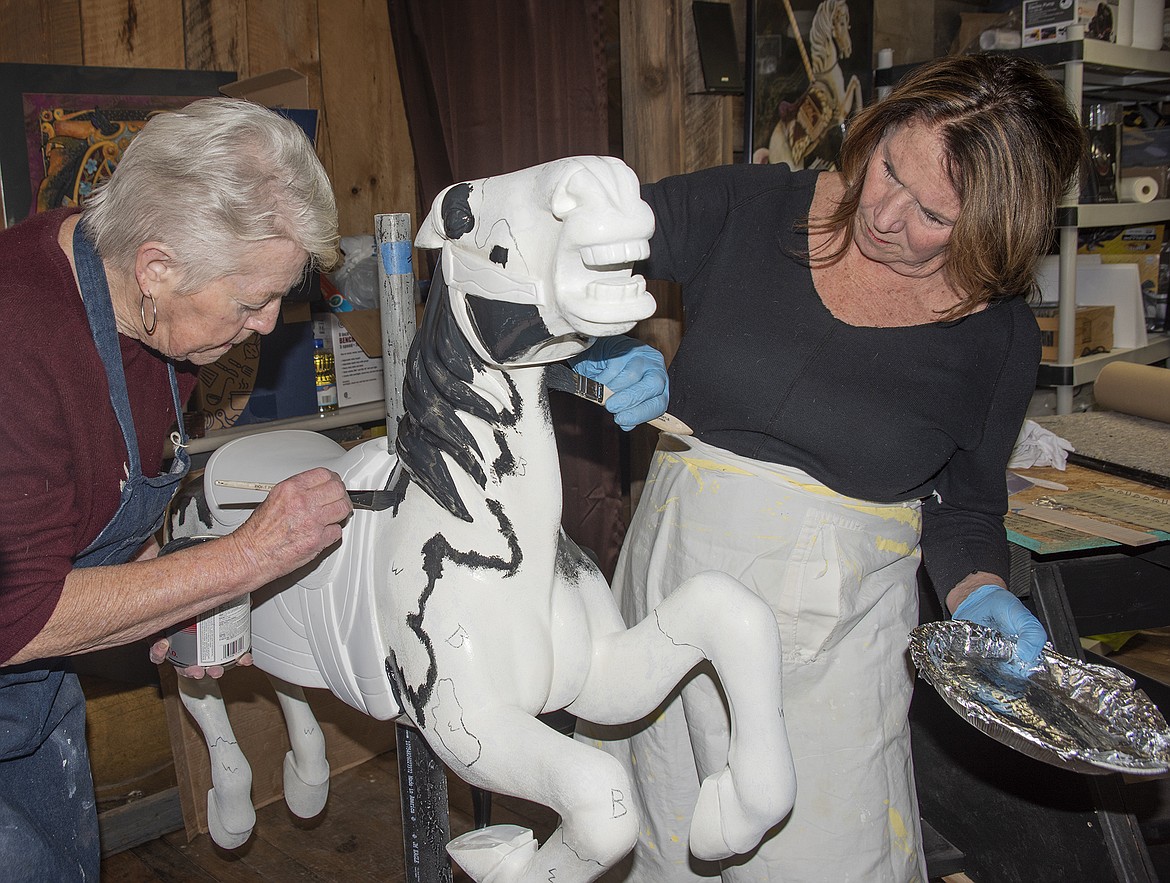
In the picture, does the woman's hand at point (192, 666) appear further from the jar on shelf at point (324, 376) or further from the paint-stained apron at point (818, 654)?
the jar on shelf at point (324, 376)

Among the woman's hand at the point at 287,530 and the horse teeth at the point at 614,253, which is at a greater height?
the horse teeth at the point at 614,253

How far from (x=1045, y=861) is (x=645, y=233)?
1.69 metres

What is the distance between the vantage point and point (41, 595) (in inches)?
39.4

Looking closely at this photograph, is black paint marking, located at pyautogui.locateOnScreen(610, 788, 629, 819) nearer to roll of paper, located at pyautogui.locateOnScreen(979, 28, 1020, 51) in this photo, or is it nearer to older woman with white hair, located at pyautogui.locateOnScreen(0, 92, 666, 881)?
older woman with white hair, located at pyautogui.locateOnScreen(0, 92, 666, 881)

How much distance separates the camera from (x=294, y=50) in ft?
7.86

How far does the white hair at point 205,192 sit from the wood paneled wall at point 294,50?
1.24 m

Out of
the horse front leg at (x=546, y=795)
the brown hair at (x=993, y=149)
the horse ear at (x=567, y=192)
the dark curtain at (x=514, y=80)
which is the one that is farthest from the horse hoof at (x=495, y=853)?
the dark curtain at (x=514, y=80)

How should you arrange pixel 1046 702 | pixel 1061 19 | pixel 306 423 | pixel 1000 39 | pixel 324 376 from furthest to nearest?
pixel 1000 39
pixel 1061 19
pixel 324 376
pixel 306 423
pixel 1046 702

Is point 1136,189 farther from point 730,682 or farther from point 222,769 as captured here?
point 222,769

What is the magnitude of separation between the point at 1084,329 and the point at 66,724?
2.99 meters

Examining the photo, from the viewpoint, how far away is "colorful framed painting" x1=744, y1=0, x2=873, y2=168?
2623 mm

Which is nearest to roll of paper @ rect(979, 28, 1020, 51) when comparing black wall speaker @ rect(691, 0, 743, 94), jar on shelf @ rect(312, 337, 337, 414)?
black wall speaker @ rect(691, 0, 743, 94)

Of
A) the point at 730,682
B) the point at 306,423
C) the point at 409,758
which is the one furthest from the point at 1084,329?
the point at 409,758

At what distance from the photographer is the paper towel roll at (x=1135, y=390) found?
257 centimetres
